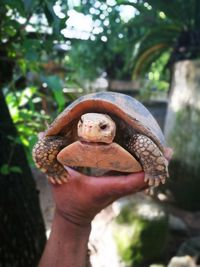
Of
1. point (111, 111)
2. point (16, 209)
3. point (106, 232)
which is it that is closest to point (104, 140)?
point (111, 111)

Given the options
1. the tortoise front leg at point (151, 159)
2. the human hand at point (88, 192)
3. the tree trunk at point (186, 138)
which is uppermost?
the tortoise front leg at point (151, 159)

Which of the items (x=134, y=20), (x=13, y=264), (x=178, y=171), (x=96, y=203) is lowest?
(x=178, y=171)

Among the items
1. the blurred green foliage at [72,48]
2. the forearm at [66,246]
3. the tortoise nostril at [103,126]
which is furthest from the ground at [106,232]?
the tortoise nostril at [103,126]

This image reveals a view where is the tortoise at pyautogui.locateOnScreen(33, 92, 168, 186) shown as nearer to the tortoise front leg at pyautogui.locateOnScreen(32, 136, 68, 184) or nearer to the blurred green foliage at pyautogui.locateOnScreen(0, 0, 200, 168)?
the tortoise front leg at pyautogui.locateOnScreen(32, 136, 68, 184)

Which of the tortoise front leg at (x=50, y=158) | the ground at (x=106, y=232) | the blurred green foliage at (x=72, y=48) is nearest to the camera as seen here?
the tortoise front leg at (x=50, y=158)

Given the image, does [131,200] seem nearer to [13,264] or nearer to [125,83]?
[13,264]

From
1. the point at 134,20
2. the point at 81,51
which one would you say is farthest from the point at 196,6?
the point at 81,51

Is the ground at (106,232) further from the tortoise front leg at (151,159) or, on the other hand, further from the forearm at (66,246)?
the tortoise front leg at (151,159)
